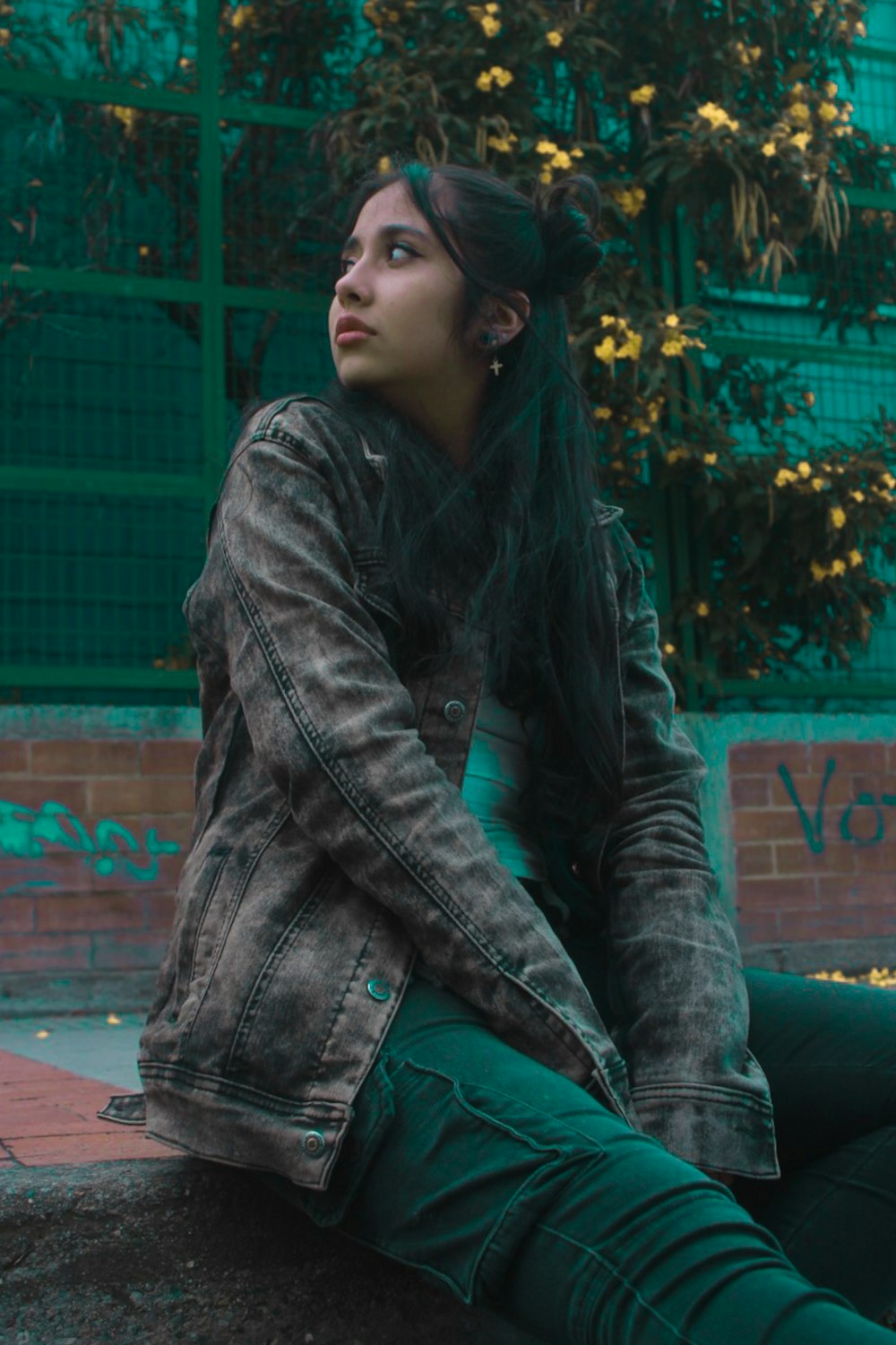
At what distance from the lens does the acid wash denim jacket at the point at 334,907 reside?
1.59 m

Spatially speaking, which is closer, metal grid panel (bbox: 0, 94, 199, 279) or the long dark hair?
the long dark hair

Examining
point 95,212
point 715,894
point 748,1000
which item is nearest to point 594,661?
point 715,894

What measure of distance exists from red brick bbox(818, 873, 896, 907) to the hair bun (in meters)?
4.22

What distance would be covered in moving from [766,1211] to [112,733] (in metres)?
3.61

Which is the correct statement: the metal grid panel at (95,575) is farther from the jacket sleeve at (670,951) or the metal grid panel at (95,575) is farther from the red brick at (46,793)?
the jacket sleeve at (670,951)

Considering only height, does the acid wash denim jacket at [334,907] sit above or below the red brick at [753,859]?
above

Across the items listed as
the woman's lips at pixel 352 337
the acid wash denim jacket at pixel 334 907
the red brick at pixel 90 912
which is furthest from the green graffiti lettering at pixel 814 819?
the woman's lips at pixel 352 337

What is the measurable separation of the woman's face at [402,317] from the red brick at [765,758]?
13.2ft

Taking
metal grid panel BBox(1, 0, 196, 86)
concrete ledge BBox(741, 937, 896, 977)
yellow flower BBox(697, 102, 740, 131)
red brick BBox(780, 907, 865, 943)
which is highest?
metal grid panel BBox(1, 0, 196, 86)

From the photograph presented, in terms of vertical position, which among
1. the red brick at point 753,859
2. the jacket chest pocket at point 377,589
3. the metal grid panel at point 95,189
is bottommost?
the red brick at point 753,859

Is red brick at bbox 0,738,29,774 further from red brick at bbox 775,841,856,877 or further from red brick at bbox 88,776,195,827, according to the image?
red brick at bbox 775,841,856,877

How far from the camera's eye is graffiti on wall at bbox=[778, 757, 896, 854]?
5.96m

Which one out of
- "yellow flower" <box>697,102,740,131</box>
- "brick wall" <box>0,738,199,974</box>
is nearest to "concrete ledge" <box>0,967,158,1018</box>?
"brick wall" <box>0,738,199,974</box>

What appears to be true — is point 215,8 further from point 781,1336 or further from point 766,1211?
point 781,1336
